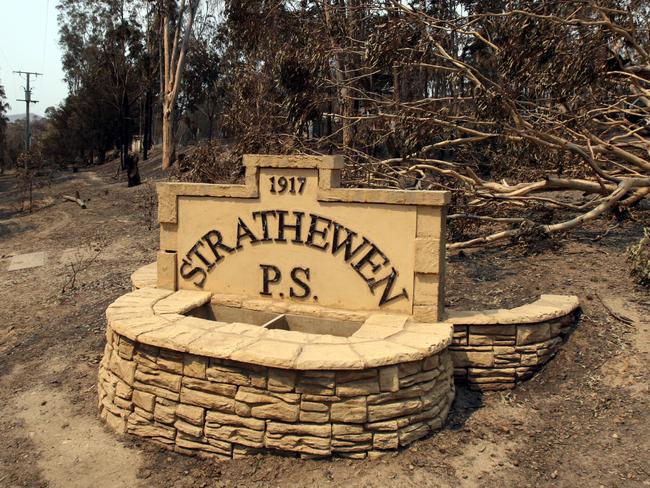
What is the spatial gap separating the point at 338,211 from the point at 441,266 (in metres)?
1.20

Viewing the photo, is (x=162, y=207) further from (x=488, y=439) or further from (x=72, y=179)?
(x=72, y=179)

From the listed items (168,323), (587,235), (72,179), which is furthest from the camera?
(72,179)

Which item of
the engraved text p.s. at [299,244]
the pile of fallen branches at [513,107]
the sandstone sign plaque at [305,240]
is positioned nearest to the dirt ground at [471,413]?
the pile of fallen branches at [513,107]

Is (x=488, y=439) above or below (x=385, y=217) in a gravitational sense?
below

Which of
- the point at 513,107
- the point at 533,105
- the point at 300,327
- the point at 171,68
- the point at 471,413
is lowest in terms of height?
the point at 471,413

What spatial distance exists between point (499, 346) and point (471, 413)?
2.60ft

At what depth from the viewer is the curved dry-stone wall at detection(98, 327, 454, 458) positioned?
459cm

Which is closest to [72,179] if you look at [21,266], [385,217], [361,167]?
[21,266]

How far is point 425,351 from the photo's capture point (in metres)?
4.78

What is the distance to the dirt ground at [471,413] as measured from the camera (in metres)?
4.59

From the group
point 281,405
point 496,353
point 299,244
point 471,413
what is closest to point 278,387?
point 281,405

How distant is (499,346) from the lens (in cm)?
582

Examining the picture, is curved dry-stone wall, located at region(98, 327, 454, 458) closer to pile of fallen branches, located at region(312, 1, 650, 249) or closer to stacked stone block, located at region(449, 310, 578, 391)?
stacked stone block, located at region(449, 310, 578, 391)

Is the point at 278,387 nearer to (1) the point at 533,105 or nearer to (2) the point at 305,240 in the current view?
(2) the point at 305,240
